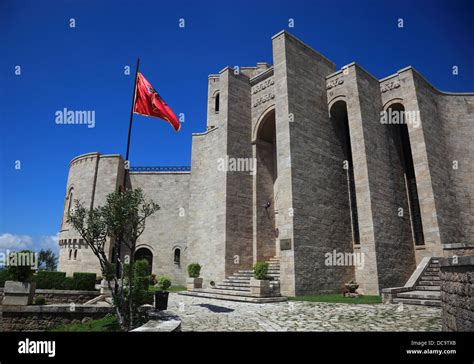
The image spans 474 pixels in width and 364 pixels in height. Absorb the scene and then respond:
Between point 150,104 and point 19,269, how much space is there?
8376 millimetres

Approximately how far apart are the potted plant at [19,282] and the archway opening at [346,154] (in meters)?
15.6

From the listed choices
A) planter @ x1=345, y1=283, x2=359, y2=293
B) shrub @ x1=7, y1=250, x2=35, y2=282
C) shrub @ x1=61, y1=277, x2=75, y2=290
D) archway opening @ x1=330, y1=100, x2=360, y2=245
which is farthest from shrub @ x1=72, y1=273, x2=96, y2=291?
archway opening @ x1=330, y1=100, x2=360, y2=245

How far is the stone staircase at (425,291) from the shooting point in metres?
10.0

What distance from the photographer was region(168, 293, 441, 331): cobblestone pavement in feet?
22.1

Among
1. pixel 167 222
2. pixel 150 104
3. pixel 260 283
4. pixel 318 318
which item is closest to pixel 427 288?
pixel 260 283

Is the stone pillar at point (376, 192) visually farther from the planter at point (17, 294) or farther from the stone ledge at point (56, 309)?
the planter at point (17, 294)

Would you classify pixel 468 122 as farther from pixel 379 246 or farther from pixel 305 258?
pixel 305 258

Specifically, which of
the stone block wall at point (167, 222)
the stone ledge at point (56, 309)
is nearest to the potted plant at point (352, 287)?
the stone ledge at point (56, 309)

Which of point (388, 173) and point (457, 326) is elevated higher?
point (388, 173)

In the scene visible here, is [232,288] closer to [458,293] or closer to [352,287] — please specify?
[352,287]

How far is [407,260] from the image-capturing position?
1598 centimetres
